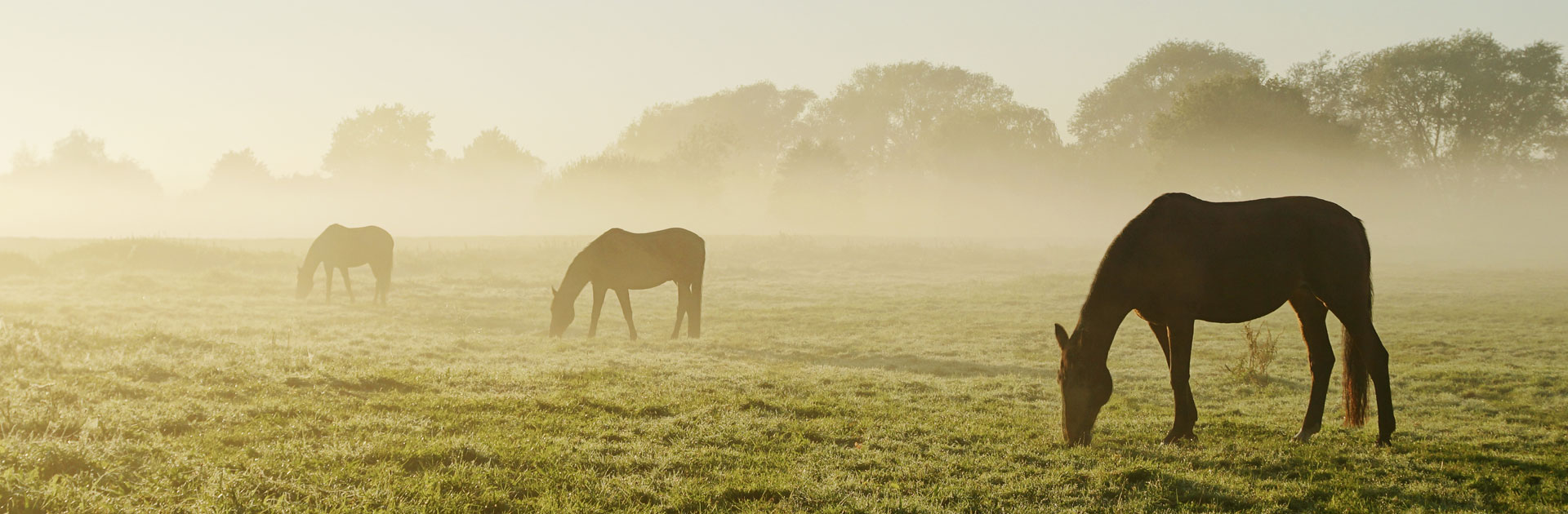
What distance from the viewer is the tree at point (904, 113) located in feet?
249

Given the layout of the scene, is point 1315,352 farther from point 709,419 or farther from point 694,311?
point 694,311

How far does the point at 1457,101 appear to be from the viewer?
5072 cm

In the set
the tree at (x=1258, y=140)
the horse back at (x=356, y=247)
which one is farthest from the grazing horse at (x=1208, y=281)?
the tree at (x=1258, y=140)

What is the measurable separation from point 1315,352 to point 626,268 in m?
13.0

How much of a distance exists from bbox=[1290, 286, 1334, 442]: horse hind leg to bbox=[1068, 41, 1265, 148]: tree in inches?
2453

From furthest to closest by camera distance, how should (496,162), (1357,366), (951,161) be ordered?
(496,162) < (951,161) < (1357,366)

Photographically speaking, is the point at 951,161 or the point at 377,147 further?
the point at 377,147

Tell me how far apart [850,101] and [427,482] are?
8804 centimetres

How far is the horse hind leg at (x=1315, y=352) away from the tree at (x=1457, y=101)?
5010cm

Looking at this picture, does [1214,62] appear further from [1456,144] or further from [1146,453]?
[1146,453]

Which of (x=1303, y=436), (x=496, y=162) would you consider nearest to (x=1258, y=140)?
(x=1303, y=436)

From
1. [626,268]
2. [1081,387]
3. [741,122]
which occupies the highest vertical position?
[741,122]

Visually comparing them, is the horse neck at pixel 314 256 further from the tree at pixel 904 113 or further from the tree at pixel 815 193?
the tree at pixel 904 113

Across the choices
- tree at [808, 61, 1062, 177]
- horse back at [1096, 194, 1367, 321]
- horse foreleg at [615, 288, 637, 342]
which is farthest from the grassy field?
tree at [808, 61, 1062, 177]
